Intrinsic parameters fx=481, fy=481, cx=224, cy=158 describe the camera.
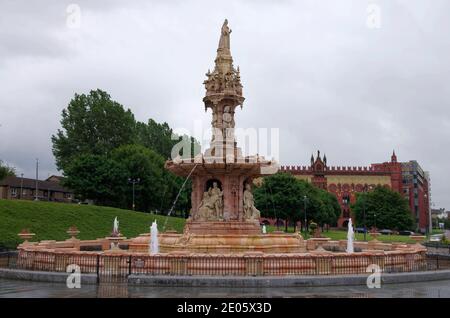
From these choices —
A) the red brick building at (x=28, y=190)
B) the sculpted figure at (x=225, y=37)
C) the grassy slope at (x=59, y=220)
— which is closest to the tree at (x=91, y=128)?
the red brick building at (x=28, y=190)

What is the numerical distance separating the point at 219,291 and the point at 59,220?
35.4 metres

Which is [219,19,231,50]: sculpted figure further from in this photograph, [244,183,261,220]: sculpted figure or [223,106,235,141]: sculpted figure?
[244,183,261,220]: sculpted figure

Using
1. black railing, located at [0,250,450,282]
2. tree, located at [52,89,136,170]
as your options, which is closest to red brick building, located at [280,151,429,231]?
tree, located at [52,89,136,170]

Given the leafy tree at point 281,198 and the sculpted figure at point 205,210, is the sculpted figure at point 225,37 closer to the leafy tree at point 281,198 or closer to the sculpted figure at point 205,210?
the sculpted figure at point 205,210

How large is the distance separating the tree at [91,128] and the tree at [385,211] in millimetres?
48215

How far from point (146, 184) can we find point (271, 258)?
5519 centimetres

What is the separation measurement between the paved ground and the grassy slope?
2321 cm

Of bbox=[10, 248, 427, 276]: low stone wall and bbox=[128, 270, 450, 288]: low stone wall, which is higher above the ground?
bbox=[10, 248, 427, 276]: low stone wall

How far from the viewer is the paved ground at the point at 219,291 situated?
14586mm

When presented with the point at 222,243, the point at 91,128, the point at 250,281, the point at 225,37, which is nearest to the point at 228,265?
the point at 250,281

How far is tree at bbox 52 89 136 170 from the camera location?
76.2m
